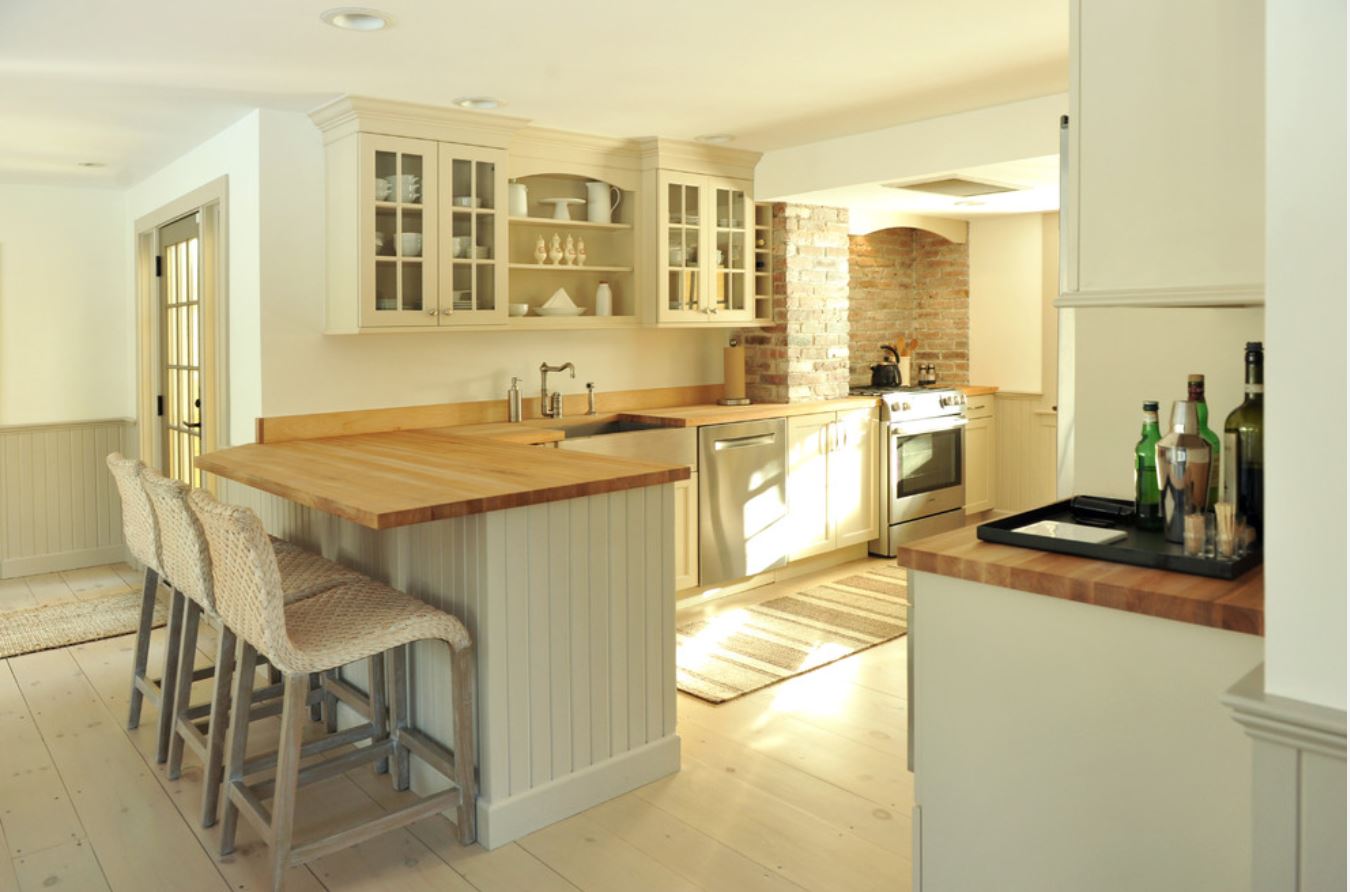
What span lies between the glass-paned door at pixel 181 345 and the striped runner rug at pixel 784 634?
8.92ft

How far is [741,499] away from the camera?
5.27 metres

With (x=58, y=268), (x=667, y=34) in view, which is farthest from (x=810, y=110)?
(x=58, y=268)

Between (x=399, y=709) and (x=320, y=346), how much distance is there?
203 centimetres

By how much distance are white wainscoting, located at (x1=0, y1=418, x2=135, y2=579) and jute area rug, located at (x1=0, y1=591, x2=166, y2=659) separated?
0.91m

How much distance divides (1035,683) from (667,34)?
239 cm

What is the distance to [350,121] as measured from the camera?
427cm

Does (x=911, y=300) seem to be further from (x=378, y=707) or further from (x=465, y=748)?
(x=465, y=748)

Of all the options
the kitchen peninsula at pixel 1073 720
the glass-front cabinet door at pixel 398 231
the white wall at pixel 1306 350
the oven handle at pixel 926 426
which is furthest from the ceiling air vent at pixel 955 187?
the white wall at pixel 1306 350

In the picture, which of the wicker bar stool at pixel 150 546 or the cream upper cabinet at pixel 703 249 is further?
the cream upper cabinet at pixel 703 249

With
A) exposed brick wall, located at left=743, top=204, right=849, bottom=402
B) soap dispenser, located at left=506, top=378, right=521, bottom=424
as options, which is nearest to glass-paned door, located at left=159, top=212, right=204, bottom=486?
soap dispenser, located at left=506, top=378, right=521, bottom=424

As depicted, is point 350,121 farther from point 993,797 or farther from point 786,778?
point 993,797

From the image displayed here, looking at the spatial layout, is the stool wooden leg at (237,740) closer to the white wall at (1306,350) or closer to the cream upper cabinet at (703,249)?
the white wall at (1306,350)

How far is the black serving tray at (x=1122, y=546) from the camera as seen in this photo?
6.08 feet

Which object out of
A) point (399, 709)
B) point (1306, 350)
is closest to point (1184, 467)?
point (1306, 350)
